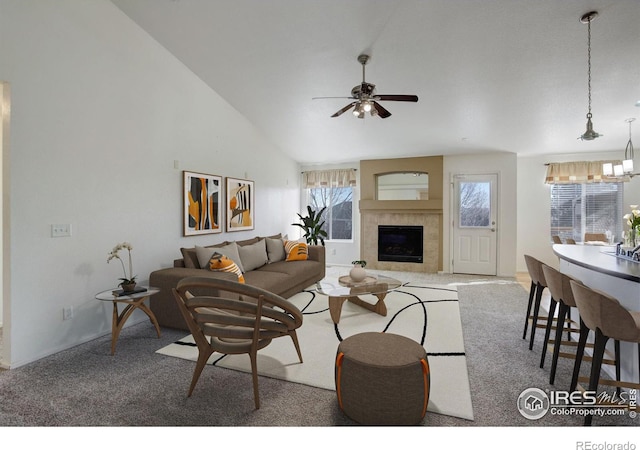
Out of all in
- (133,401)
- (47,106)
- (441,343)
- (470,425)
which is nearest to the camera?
(470,425)

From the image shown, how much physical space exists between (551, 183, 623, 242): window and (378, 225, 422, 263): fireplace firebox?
8.71ft

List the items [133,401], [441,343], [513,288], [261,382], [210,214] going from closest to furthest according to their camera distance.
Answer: [133,401]
[261,382]
[441,343]
[210,214]
[513,288]

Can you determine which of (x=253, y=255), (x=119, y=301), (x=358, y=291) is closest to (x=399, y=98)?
(x=358, y=291)

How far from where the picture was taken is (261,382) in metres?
2.27

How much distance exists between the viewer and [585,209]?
6.21 meters

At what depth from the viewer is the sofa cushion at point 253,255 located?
14.3 ft

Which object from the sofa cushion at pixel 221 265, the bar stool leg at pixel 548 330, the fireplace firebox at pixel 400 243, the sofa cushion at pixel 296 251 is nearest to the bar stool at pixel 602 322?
the bar stool leg at pixel 548 330

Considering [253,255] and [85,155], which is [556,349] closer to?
[253,255]
